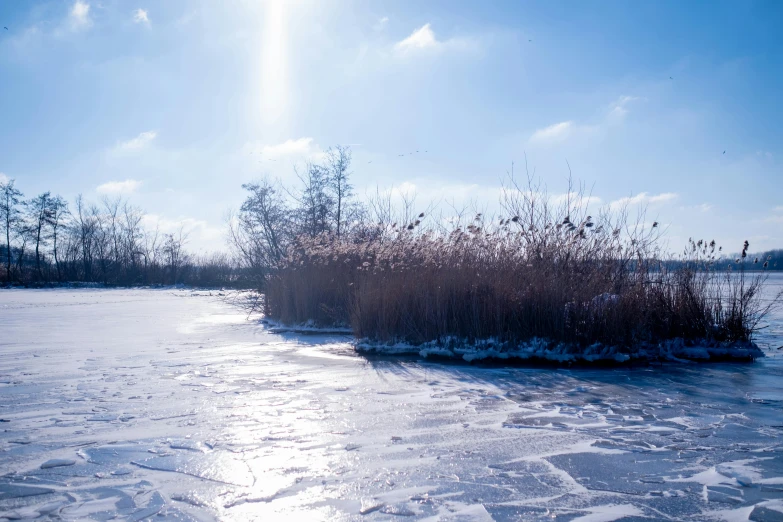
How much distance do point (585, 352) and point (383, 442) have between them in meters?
4.54

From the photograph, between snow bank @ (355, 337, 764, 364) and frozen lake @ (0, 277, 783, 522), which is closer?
frozen lake @ (0, 277, 783, 522)

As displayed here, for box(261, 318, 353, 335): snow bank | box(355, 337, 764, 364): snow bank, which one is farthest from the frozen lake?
box(261, 318, 353, 335): snow bank

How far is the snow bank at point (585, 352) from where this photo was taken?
7.16 m

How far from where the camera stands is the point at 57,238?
41.0m

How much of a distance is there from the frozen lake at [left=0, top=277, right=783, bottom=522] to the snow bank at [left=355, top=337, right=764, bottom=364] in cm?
63

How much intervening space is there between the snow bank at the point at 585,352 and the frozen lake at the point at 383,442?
2.05 ft

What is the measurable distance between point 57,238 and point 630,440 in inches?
1826

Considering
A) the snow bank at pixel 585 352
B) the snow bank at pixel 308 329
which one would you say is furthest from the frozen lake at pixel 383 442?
the snow bank at pixel 308 329

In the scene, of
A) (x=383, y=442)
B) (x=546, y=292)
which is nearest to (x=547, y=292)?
(x=546, y=292)

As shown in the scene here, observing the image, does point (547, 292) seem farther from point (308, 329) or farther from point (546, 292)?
point (308, 329)

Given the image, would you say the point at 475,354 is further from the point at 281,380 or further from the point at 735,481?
the point at 735,481

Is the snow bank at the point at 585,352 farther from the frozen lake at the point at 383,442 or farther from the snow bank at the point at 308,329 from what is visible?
the snow bank at the point at 308,329

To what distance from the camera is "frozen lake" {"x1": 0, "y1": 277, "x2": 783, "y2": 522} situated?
8.44 ft

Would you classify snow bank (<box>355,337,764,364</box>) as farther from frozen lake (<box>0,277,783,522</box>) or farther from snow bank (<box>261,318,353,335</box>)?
snow bank (<box>261,318,353,335</box>)
